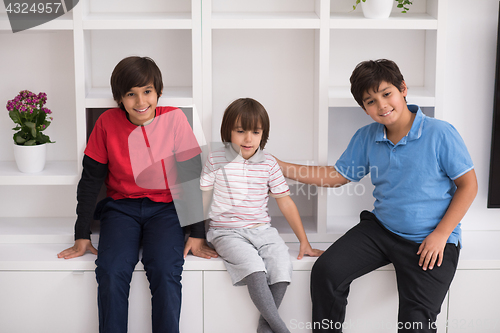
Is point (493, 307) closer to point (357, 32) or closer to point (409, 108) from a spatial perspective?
point (409, 108)

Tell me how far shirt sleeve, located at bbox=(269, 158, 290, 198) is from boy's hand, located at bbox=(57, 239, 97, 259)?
2.13ft

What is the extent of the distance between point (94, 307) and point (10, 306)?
10.9 inches

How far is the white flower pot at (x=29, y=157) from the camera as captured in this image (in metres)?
1.69

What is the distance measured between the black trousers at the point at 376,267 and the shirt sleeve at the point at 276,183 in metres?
0.25

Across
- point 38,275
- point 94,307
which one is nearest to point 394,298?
point 94,307

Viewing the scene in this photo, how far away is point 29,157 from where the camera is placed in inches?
66.9

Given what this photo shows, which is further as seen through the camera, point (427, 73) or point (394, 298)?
point (427, 73)

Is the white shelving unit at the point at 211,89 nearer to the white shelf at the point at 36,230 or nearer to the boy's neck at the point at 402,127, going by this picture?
the white shelf at the point at 36,230

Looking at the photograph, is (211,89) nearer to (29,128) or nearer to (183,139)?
(183,139)

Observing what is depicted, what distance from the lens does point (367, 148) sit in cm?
161

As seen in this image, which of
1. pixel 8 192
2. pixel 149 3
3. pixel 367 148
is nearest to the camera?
pixel 367 148

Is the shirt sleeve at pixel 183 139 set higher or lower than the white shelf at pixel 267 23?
lower

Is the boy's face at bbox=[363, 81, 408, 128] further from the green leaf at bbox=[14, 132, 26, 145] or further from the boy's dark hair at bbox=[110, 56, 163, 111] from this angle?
the green leaf at bbox=[14, 132, 26, 145]

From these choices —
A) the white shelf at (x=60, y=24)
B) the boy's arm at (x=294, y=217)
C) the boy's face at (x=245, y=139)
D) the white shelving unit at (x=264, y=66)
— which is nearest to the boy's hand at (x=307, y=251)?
the boy's arm at (x=294, y=217)
